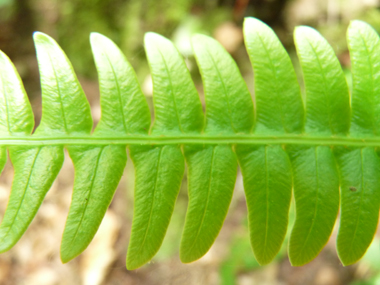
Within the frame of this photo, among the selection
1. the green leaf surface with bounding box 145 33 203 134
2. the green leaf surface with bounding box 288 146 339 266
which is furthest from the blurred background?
the green leaf surface with bounding box 145 33 203 134

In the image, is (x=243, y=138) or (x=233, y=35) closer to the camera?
(x=243, y=138)

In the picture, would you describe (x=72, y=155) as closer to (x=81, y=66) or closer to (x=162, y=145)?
(x=162, y=145)

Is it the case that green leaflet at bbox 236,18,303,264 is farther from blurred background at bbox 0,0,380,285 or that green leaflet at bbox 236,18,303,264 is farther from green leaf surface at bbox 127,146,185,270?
blurred background at bbox 0,0,380,285

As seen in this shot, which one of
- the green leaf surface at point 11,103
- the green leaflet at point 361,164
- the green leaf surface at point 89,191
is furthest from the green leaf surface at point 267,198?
the green leaf surface at point 11,103

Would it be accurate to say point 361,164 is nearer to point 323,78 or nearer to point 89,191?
point 323,78

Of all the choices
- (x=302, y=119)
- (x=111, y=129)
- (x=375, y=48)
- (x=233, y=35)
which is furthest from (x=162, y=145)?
(x=233, y=35)

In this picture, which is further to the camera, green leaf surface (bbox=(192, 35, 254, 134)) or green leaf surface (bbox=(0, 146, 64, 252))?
green leaf surface (bbox=(192, 35, 254, 134))
